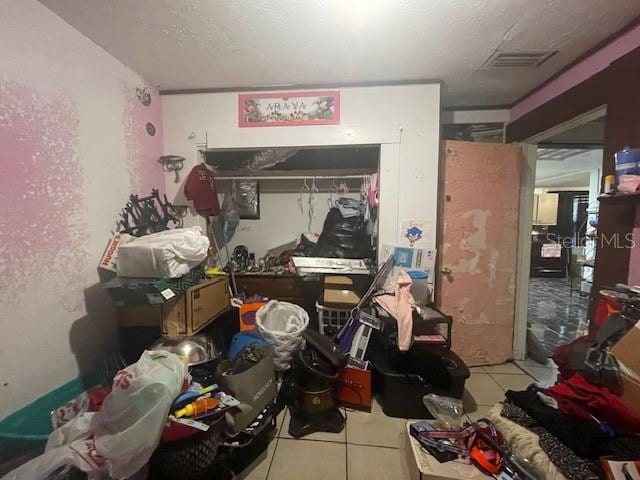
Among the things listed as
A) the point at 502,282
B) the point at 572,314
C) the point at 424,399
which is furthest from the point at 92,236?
the point at 572,314

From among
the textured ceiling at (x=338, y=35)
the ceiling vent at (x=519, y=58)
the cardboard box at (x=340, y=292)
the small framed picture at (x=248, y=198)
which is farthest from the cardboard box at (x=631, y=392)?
the small framed picture at (x=248, y=198)

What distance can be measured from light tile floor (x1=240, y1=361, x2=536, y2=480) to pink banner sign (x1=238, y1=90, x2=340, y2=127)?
227 cm

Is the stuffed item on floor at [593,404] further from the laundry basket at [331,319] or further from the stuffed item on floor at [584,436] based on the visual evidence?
the laundry basket at [331,319]

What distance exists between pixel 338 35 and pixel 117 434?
2.34 m

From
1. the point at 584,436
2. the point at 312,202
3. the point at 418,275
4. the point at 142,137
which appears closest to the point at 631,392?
the point at 584,436

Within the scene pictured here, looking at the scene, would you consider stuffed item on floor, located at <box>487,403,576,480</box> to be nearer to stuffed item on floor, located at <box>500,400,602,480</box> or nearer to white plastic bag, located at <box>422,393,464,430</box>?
stuffed item on floor, located at <box>500,400,602,480</box>

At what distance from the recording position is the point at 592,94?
188cm

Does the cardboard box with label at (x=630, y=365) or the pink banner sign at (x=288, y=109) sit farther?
the pink banner sign at (x=288, y=109)

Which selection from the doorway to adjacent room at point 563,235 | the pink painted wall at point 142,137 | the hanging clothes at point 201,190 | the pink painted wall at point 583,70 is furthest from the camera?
the doorway to adjacent room at point 563,235

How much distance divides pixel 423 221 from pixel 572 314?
345cm

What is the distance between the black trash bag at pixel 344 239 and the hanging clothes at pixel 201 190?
1038 millimetres

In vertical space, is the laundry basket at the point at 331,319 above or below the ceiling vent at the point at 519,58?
below

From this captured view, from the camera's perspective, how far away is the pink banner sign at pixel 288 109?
2424 mm

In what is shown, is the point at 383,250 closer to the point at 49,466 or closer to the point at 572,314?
the point at 49,466
